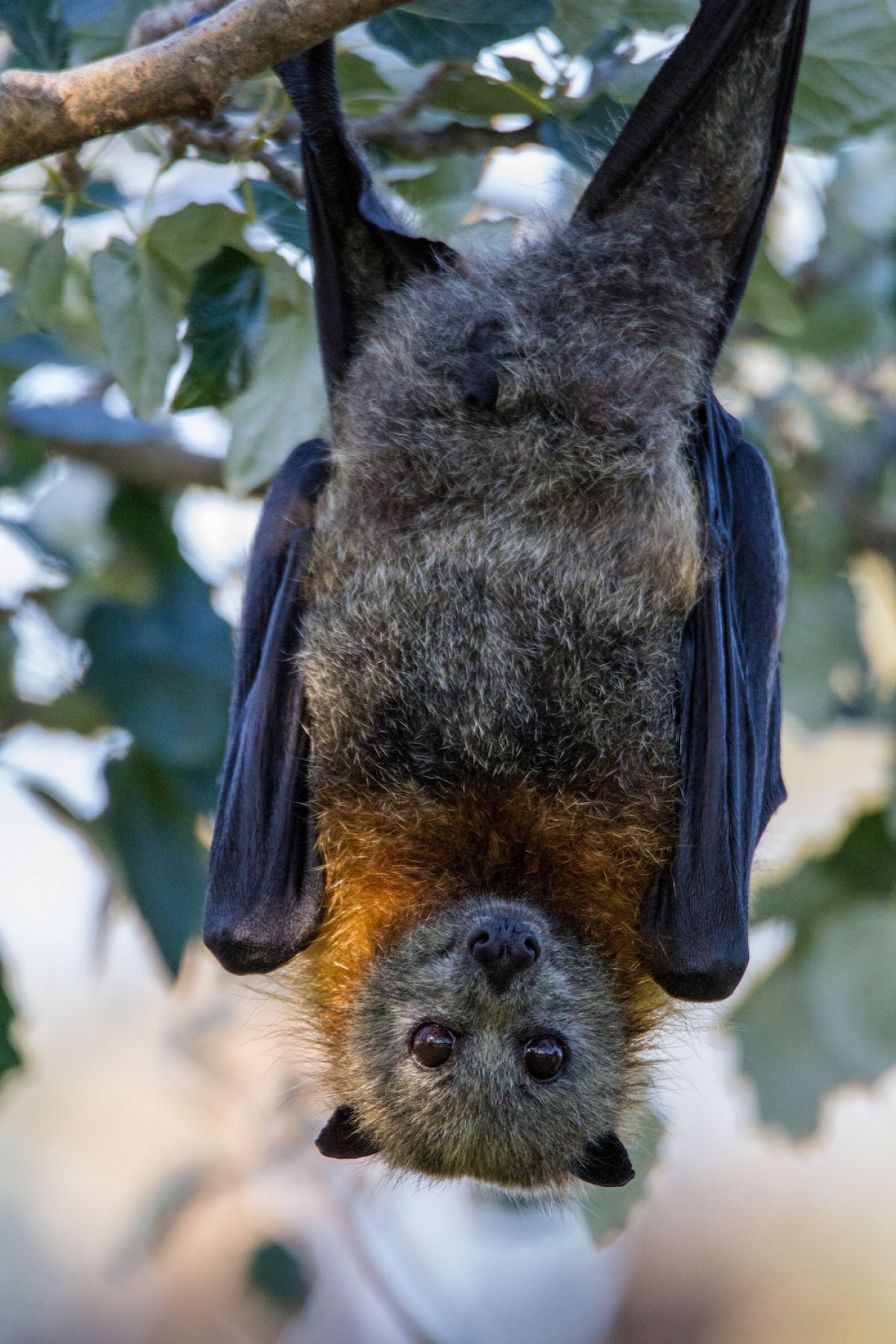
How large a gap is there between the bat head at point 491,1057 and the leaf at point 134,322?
1.73 metres

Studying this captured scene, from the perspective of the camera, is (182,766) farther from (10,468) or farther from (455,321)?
(455,321)

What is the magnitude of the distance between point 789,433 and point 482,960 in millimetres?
4448

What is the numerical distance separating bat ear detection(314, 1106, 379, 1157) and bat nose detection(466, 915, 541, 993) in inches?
30.7

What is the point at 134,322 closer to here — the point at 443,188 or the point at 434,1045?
the point at 443,188

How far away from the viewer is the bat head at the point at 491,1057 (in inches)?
146

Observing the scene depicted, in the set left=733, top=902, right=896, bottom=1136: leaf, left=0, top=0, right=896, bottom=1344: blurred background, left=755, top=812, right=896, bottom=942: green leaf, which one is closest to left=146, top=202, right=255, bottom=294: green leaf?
left=0, top=0, right=896, bottom=1344: blurred background

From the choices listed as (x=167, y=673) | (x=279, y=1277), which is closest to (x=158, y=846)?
(x=167, y=673)

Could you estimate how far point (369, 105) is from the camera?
409 centimetres

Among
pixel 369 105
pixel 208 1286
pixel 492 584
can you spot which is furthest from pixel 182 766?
pixel 208 1286

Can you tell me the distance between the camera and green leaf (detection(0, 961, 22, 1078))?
14.7 ft

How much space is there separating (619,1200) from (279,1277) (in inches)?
96.3

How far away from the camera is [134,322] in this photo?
3.87 m

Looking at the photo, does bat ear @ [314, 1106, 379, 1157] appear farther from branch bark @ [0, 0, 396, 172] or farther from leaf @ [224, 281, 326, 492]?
branch bark @ [0, 0, 396, 172]

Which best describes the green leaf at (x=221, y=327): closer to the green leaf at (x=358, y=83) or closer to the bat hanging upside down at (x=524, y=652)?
the bat hanging upside down at (x=524, y=652)
